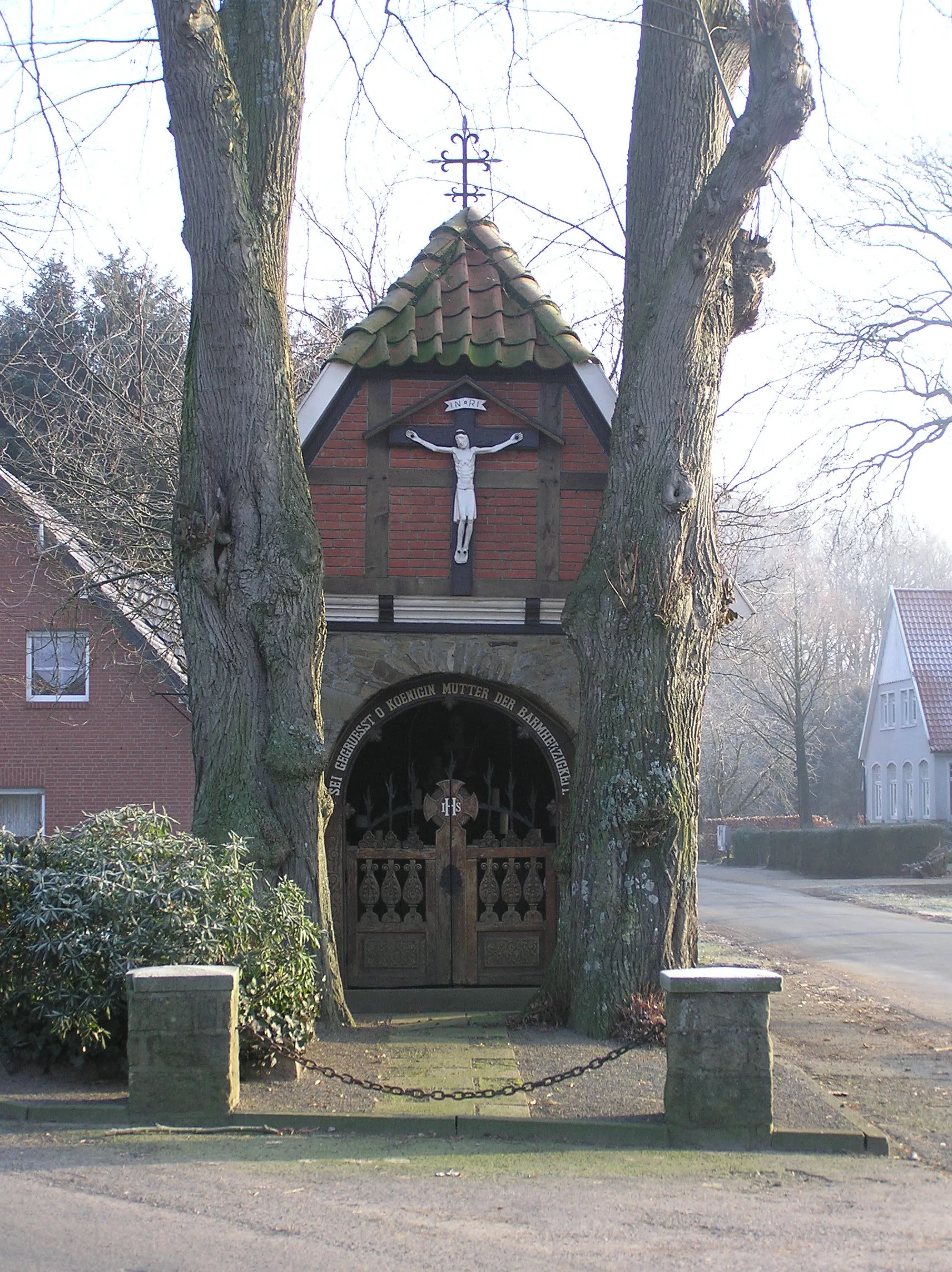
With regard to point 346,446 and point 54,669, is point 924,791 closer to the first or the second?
point 54,669

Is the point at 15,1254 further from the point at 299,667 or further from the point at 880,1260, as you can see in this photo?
the point at 299,667

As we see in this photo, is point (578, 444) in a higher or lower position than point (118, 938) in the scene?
higher

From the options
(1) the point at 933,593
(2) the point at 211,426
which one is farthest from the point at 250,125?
(1) the point at 933,593

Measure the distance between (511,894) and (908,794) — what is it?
37.4m

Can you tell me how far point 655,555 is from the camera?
31.0 ft

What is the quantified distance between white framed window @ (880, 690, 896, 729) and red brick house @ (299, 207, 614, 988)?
38.5m

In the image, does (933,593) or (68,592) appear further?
(933,593)

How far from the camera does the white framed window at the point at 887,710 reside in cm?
Answer: 4803

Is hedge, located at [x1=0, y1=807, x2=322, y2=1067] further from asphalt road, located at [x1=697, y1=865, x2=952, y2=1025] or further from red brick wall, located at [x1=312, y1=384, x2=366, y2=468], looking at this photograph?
asphalt road, located at [x1=697, y1=865, x2=952, y2=1025]

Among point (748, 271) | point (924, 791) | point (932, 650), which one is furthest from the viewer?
point (932, 650)

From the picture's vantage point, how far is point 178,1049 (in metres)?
7.03

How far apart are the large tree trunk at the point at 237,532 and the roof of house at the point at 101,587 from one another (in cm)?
928

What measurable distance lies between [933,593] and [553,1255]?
4486 centimetres

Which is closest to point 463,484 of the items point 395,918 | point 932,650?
point 395,918
